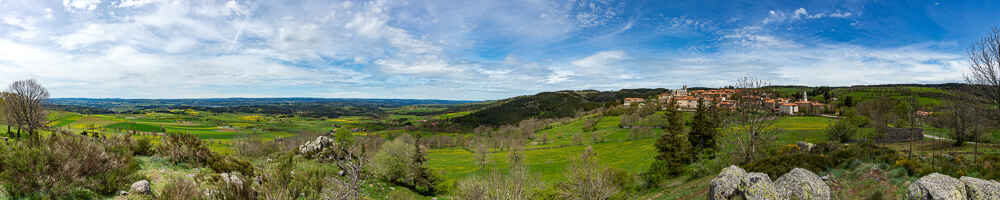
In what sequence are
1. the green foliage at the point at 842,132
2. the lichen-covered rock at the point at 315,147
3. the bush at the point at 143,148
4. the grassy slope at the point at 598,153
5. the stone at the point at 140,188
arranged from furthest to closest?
the grassy slope at the point at 598,153, the green foliage at the point at 842,132, the lichen-covered rock at the point at 315,147, the bush at the point at 143,148, the stone at the point at 140,188

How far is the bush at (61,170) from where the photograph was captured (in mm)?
7184

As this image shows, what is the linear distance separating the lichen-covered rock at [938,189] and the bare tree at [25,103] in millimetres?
50432

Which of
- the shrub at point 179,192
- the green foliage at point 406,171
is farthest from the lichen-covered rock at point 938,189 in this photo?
the green foliage at point 406,171

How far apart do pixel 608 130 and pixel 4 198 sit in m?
86.1

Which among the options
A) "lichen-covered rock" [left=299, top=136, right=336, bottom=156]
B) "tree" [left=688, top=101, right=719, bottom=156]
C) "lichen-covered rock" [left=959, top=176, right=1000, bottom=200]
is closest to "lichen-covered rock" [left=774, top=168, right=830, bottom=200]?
"lichen-covered rock" [left=959, top=176, right=1000, bottom=200]

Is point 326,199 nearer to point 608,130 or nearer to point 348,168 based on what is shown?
point 348,168

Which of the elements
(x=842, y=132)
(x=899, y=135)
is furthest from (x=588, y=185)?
(x=899, y=135)

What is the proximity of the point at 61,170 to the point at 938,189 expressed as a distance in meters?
23.6

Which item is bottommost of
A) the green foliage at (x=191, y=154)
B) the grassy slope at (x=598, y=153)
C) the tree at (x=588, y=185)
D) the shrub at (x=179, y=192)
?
the grassy slope at (x=598, y=153)

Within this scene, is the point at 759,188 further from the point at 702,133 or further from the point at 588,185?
the point at 702,133

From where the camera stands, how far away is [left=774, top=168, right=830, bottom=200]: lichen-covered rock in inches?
473

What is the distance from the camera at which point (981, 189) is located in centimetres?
1009

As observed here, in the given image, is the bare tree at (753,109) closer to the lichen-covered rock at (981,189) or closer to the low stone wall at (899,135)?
the lichen-covered rock at (981,189)

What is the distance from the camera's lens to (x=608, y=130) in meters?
84.0
